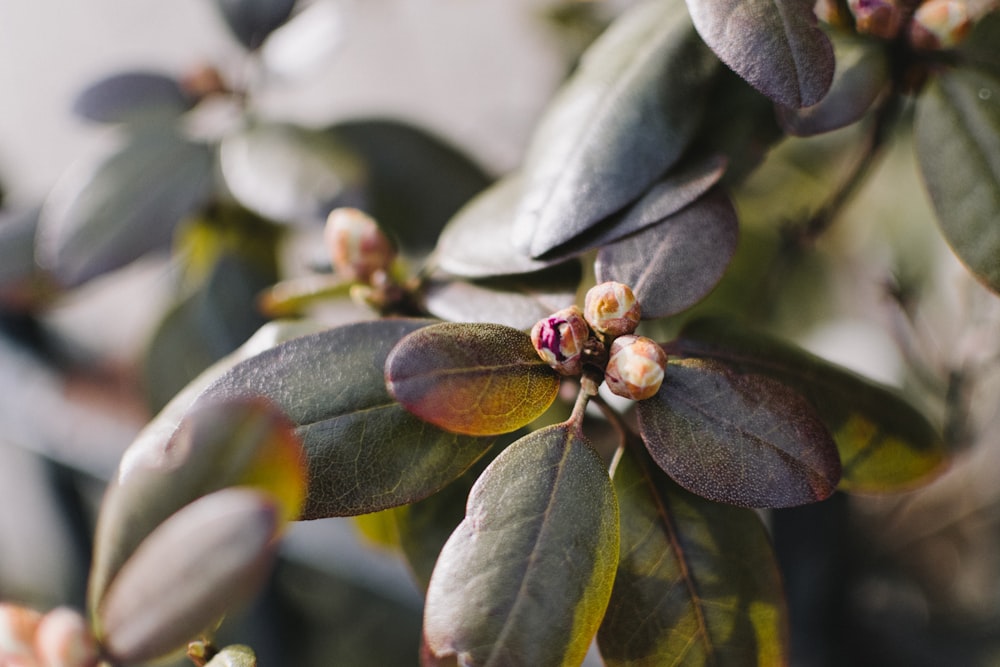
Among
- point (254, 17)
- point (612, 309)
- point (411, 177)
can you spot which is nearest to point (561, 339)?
point (612, 309)

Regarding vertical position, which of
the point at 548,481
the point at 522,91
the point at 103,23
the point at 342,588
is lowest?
the point at 342,588

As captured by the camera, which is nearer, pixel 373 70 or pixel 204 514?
pixel 204 514

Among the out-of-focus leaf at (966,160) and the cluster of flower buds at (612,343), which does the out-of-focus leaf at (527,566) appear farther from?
the out-of-focus leaf at (966,160)

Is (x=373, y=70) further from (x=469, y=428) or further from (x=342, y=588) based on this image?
(x=469, y=428)

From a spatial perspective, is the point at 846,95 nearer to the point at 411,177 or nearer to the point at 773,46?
the point at 773,46

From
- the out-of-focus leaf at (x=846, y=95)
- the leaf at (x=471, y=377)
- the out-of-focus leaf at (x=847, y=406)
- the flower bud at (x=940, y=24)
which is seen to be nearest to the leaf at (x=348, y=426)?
the leaf at (x=471, y=377)

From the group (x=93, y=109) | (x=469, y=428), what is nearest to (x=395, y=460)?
(x=469, y=428)
